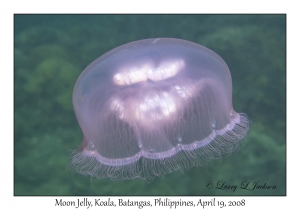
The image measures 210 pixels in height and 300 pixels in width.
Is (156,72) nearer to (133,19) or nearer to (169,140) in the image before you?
(169,140)

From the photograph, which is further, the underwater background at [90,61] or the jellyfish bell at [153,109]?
the underwater background at [90,61]

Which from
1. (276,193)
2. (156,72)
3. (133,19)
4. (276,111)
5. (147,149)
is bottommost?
(276,193)

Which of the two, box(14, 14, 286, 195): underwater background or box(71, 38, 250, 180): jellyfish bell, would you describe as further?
box(14, 14, 286, 195): underwater background

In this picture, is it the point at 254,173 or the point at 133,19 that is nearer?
the point at 254,173

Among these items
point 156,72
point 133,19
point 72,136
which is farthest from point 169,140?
point 133,19
